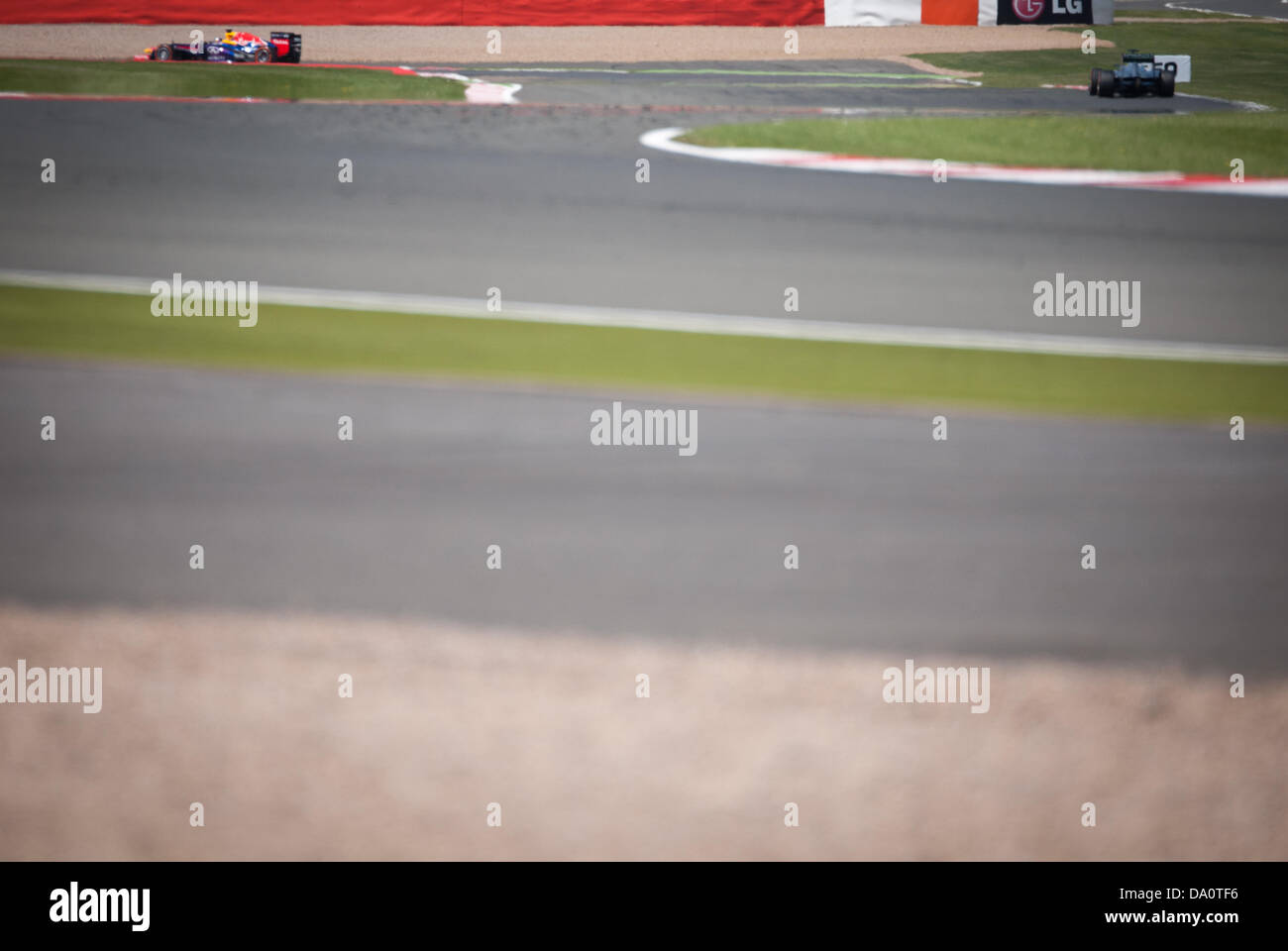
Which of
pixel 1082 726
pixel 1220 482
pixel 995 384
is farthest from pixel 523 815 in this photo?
pixel 995 384

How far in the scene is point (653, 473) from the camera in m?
4.08

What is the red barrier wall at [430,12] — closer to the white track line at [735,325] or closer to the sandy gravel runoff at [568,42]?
the sandy gravel runoff at [568,42]

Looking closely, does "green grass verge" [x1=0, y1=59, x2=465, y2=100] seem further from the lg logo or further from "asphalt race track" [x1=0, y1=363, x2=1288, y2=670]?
"asphalt race track" [x1=0, y1=363, x2=1288, y2=670]

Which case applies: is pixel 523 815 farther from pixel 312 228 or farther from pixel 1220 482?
pixel 312 228

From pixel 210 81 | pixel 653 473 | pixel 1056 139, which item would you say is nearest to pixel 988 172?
pixel 1056 139

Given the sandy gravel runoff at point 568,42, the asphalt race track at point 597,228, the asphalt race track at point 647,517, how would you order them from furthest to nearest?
1. the sandy gravel runoff at point 568,42
2. the asphalt race track at point 597,228
3. the asphalt race track at point 647,517

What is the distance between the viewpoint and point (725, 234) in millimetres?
7391

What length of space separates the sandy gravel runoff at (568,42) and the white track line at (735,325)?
29.4ft

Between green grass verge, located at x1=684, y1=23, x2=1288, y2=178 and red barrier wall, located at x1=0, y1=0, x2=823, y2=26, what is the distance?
5.02 metres

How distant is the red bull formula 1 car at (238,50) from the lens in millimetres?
13281

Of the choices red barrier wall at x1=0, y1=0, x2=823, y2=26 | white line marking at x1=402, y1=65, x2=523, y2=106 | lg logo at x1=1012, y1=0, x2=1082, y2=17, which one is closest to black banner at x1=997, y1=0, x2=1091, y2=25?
lg logo at x1=1012, y1=0, x2=1082, y2=17

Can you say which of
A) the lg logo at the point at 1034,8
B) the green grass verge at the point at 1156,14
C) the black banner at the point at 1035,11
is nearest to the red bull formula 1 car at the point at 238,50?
the black banner at the point at 1035,11

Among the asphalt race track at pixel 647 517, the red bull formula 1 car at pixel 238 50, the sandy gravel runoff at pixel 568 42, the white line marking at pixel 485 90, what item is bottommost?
the asphalt race track at pixel 647 517

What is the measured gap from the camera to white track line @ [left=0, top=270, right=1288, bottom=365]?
18.6ft
